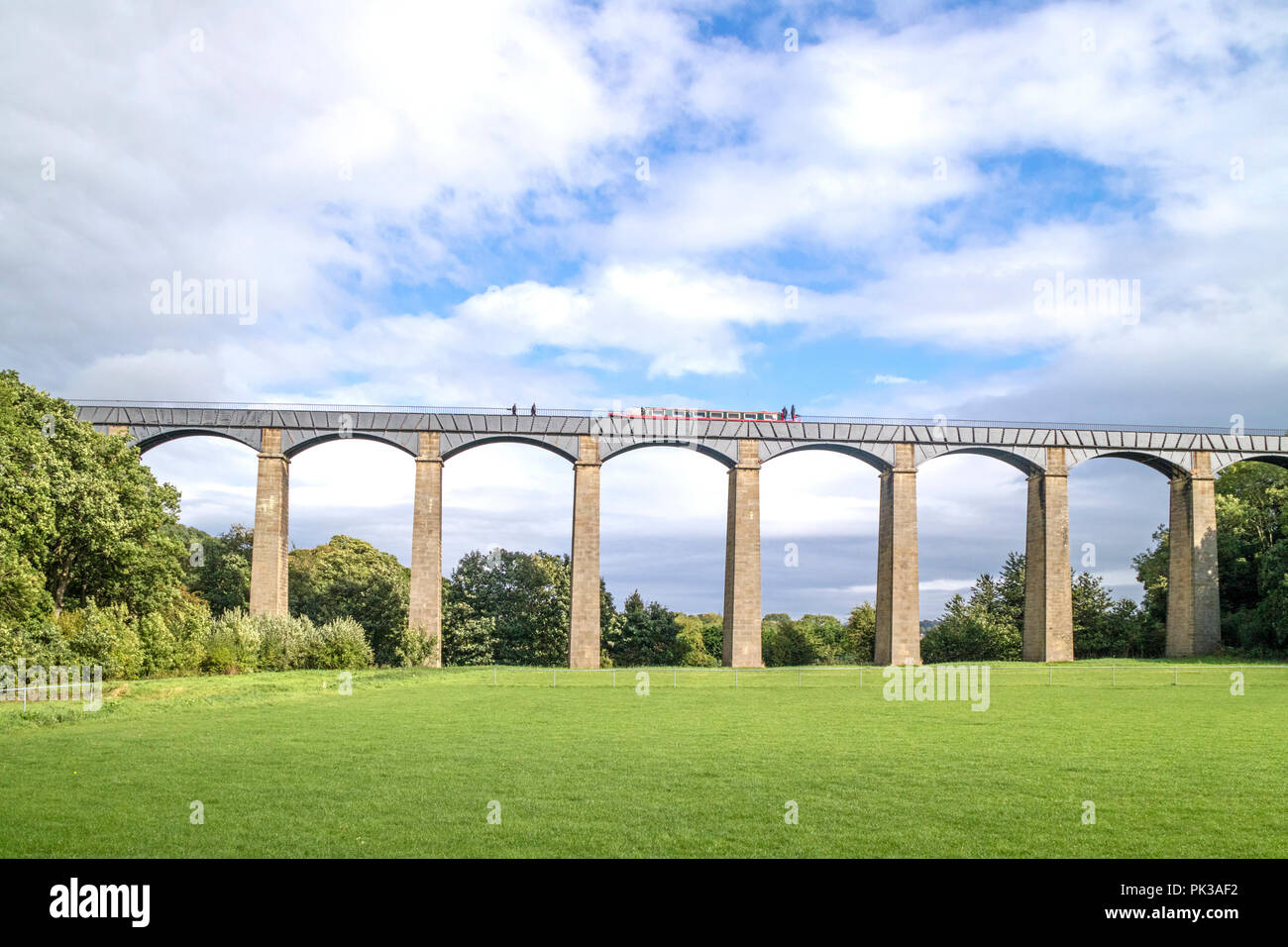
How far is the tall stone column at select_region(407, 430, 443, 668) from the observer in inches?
1965

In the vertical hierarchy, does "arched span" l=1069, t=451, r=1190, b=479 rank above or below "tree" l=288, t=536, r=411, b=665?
above

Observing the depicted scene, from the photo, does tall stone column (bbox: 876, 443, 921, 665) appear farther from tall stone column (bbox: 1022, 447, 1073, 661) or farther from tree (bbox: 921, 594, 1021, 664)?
tree (bbox: 921, 594, 1021, 664)

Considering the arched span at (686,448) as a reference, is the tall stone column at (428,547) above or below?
below

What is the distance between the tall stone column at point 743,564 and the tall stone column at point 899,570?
7.52 metres

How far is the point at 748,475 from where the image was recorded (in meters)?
52.8

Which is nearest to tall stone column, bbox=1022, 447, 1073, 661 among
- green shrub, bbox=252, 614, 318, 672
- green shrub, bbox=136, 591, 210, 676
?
green shrub, bbox=252, 614, 318, 672

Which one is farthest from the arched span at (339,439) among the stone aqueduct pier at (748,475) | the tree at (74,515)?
the tree at (74,515)

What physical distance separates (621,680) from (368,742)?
71.9 ft

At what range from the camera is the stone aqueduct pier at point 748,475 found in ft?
167

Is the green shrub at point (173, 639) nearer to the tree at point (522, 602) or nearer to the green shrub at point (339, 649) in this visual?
the green shrub at point (339, 649)

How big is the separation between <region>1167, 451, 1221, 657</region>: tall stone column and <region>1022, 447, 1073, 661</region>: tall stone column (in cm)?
820
